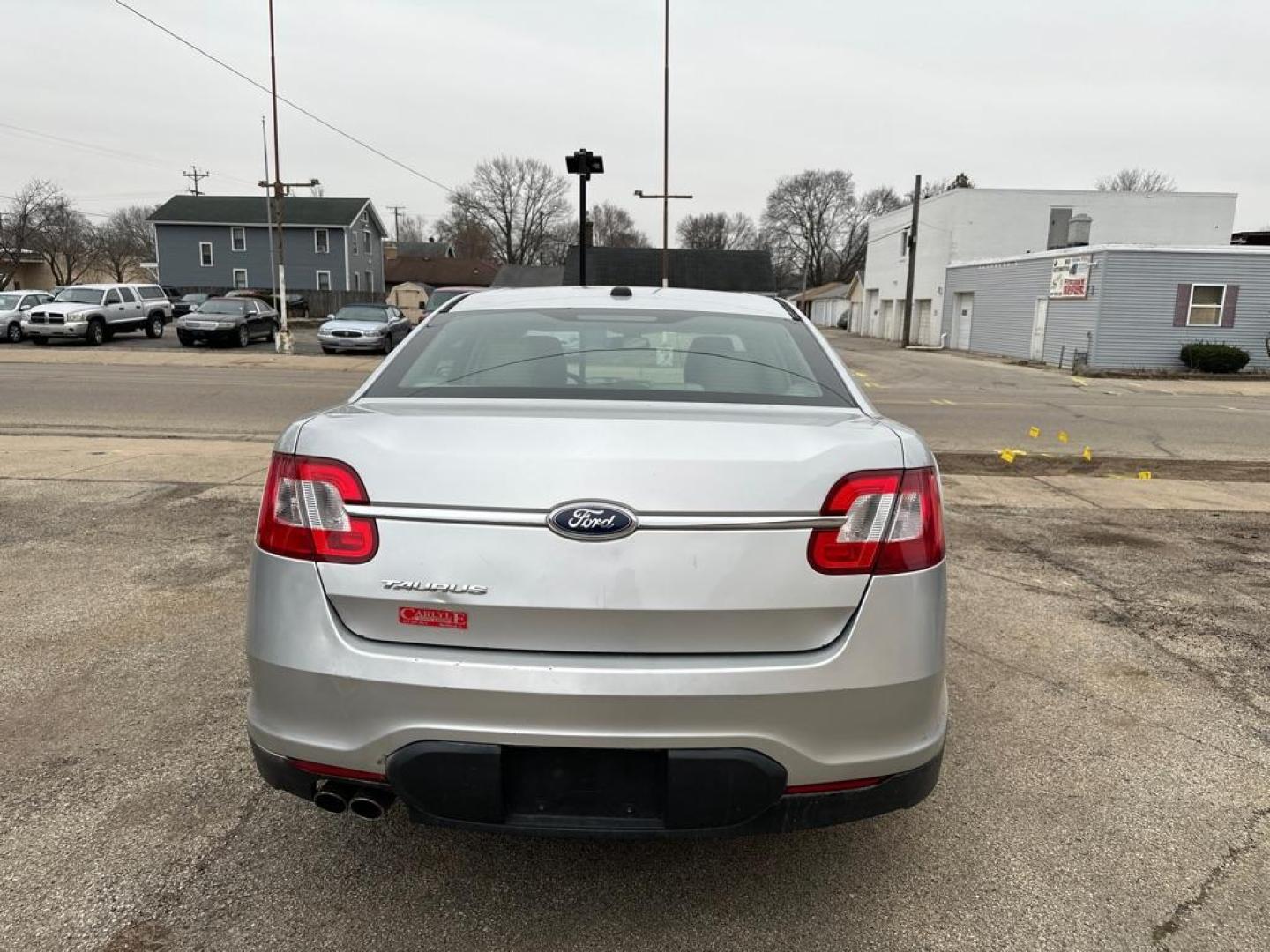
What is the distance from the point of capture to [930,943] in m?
2.29

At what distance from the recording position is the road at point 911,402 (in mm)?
11227

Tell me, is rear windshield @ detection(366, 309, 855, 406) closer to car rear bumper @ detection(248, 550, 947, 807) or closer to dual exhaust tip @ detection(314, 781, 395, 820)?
car rear bumper @ detection(248, 550, 947, 807)

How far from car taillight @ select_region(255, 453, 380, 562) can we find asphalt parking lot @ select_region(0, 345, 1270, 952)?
1021mm

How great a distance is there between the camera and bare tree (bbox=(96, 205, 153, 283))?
231 feet

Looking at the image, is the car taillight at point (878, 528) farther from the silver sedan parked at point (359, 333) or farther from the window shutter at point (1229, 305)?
the window shutter at point (1229, 305)

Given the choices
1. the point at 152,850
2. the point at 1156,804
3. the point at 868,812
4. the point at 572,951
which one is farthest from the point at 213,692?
the point at 1156,804

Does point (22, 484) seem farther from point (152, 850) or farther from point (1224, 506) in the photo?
point (1224, 506)

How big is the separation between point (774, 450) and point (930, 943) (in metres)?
1.35

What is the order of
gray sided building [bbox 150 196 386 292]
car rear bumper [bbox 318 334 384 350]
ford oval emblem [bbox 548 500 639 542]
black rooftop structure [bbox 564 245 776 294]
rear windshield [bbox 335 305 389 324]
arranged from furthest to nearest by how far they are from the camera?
gray sided building [bbox 150 196 386 292], black rooftop structure [bbox 564 245 776 294], rear windshield [bbox 335 305 389 324], car rear bumper [bbox 318 334 384 350], ford oval emblem [bbox 548 500 639 542]

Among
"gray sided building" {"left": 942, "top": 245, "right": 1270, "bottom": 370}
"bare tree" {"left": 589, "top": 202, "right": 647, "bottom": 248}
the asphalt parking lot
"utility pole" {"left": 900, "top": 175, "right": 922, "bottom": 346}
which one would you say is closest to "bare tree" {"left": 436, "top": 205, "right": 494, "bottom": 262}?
"bare tree" {"left": 589, "top": 202, "right": 647, "bottom": 248}

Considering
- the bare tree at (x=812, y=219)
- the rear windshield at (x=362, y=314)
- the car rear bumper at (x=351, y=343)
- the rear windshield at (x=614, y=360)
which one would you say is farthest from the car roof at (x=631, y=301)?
the bare tree at (x=812, y=219)

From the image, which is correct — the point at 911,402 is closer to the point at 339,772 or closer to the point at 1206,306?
the point at 339,772

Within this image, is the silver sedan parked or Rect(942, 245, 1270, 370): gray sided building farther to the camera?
Rect(942, 245, 1270, 370): gray sided building

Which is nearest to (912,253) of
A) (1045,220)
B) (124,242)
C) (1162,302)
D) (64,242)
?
(1045,220)
